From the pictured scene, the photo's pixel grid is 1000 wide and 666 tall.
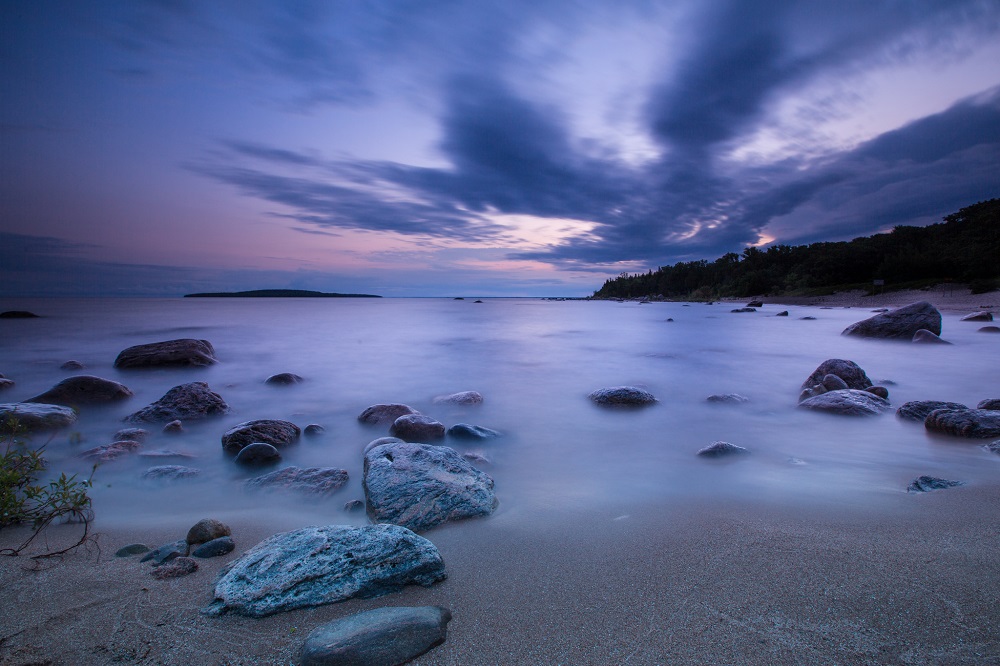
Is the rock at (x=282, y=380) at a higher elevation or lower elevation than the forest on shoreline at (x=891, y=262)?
lower

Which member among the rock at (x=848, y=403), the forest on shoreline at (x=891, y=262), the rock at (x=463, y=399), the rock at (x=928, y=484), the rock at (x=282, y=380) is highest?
the forest on shoreline at (x=891, y=262)

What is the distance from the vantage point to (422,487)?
10.5 feet

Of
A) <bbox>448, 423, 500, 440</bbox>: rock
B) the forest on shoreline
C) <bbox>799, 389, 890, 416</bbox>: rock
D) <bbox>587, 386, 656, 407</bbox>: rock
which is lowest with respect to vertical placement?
<bbox>448, 423, 500, 440</bbox>: rock

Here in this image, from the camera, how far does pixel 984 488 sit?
3.39 meters

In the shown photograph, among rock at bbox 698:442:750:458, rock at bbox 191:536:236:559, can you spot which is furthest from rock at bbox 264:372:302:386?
rock at bbox 698:442:750:458

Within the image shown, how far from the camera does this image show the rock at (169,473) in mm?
3953

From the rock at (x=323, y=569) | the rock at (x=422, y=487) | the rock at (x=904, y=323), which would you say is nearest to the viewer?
the rock at (x=323, y=569)

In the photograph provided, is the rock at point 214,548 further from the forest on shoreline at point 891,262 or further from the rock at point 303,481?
A: the forest on shoreline at point 891,262

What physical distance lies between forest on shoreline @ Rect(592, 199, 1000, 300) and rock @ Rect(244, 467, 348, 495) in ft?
158

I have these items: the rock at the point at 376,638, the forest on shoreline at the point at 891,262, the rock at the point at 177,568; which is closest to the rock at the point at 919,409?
the rock at the point at 376,638

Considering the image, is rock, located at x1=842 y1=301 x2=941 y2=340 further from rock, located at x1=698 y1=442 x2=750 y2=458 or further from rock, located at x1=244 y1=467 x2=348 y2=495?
rock, located at x1=244 y1=467 x2=348 y2=495

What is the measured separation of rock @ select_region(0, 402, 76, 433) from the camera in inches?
202

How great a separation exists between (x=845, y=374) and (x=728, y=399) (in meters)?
2.03

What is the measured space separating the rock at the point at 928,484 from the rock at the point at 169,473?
5883 millimetres
